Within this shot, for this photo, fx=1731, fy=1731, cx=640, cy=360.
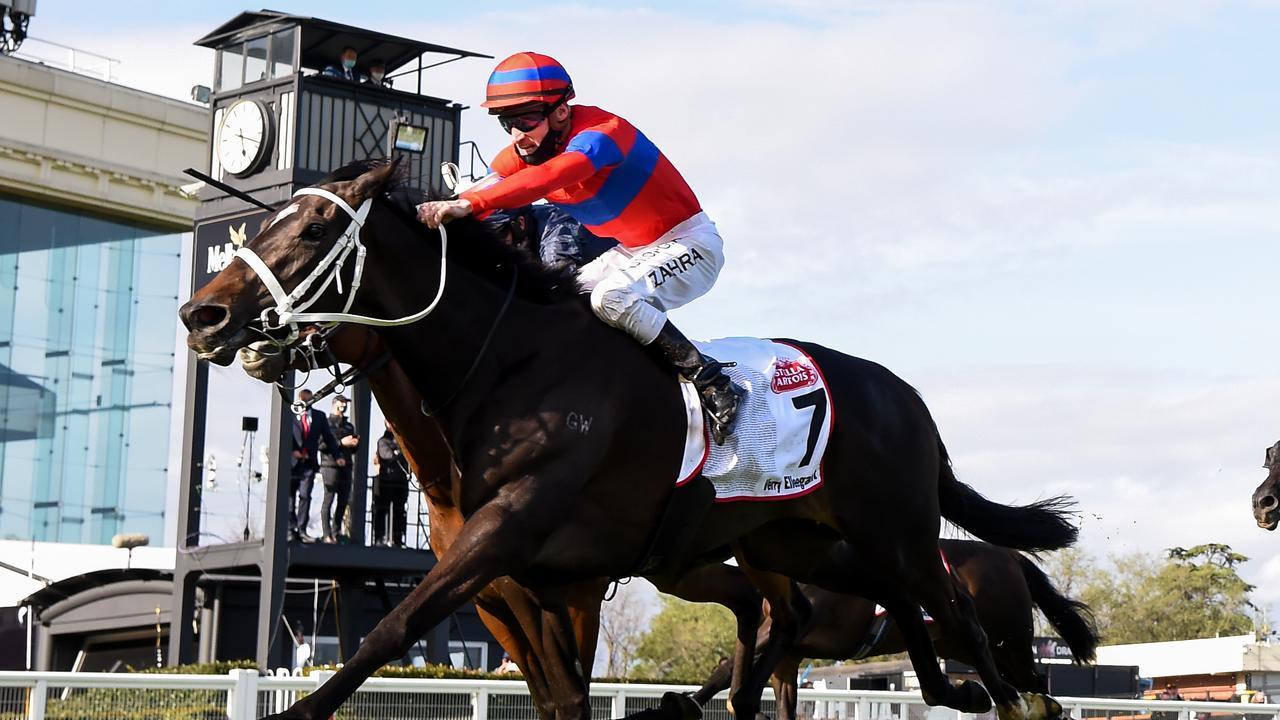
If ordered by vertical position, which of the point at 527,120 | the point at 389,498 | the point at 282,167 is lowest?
the point at 527,120

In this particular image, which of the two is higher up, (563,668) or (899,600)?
(899,600)

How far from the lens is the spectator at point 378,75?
760 inches

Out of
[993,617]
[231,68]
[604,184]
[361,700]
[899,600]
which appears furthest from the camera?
[231,68]

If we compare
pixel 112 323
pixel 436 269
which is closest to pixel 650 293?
pixel 436 269

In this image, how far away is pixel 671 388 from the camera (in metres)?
5.71

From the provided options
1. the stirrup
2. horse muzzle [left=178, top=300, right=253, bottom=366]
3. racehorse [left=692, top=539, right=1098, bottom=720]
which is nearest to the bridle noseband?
horse muzzle [left=178, top=300, right=253, bottom=366]

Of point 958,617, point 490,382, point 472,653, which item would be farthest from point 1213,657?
point 490,382

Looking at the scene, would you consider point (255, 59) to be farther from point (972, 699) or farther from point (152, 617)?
point (972, 699)

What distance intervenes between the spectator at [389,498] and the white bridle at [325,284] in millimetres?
11884

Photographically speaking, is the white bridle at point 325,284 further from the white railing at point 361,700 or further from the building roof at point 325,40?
the building roof at point 325,40

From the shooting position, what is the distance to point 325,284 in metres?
5.14

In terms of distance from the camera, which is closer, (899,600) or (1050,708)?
(899,600)

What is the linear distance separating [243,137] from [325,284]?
14.4 meters

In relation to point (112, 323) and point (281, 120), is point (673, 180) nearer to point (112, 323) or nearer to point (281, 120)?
point (281, 120)
